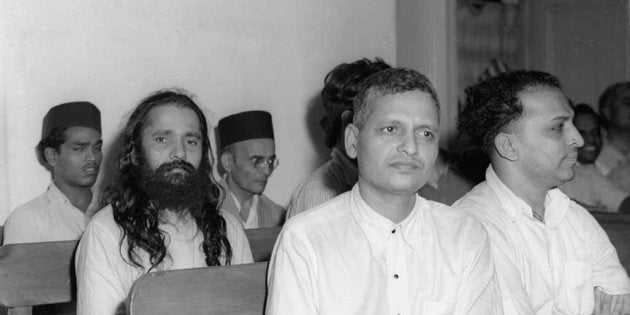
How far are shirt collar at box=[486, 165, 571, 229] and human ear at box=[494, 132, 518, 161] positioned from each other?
76 mm

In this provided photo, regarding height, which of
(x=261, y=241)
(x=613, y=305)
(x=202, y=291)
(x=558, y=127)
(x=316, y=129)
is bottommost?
(x=613, y=305)

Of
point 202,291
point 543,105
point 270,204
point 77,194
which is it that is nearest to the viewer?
point 202,291

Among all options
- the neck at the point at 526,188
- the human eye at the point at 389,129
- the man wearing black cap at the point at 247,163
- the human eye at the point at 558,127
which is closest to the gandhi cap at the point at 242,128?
the man wearing black cap at the point at 247,163

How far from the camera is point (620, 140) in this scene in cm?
441

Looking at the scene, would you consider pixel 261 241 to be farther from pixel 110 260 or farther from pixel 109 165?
pixel 109 165

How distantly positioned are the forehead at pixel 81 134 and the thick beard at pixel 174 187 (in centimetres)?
105

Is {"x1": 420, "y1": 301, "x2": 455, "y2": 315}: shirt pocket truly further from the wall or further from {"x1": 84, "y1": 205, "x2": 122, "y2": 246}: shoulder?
the wall

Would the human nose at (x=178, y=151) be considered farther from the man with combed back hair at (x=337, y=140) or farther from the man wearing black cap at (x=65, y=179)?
the man wearing black cap at (x=65, y=179)

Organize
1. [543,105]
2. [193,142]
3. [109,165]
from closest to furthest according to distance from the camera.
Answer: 1. [543,105]
2. [193,142]
3. [109,165]

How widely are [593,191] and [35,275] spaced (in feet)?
9.73

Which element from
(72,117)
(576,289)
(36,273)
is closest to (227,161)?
(72,117)

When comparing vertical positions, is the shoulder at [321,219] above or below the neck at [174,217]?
above

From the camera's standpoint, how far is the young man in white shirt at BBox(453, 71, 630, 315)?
2.45 m

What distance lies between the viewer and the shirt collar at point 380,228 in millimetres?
2059
